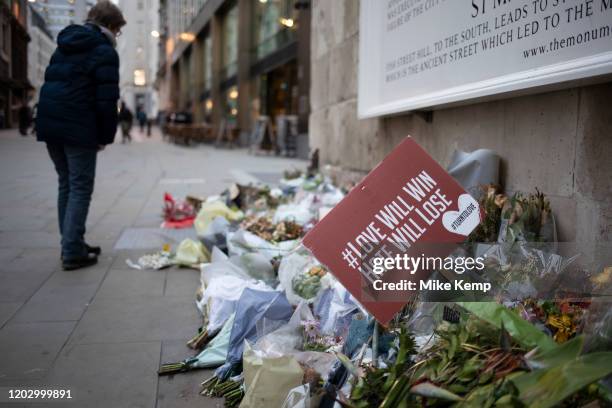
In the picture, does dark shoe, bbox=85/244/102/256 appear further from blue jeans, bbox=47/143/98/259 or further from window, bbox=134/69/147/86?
window, bbox=134/69/147/86

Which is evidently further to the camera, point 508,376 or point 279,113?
point 279,113

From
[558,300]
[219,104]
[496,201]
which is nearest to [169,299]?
[496,201]

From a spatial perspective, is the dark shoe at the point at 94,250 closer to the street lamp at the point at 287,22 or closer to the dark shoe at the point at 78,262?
the dark shoe at the point at 78,262

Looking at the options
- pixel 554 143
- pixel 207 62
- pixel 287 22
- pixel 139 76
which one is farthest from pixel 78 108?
pixel 139 76

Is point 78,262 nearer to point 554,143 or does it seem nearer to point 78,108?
point 78,108

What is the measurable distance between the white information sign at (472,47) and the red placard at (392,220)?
2.57ft

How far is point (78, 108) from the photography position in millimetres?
3980

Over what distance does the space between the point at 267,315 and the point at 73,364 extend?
3.05 ft

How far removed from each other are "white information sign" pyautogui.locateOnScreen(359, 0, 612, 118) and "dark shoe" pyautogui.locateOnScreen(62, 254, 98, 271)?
2622mm

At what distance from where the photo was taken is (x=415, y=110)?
402 cm

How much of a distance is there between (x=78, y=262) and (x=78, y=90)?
1.30 m

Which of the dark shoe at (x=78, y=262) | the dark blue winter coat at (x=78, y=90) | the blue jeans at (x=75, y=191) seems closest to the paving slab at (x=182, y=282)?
the dark shoe at (x=78, y=262)

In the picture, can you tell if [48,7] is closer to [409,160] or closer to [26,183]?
Result: [26,183]

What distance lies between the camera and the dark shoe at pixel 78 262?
4098 mm
